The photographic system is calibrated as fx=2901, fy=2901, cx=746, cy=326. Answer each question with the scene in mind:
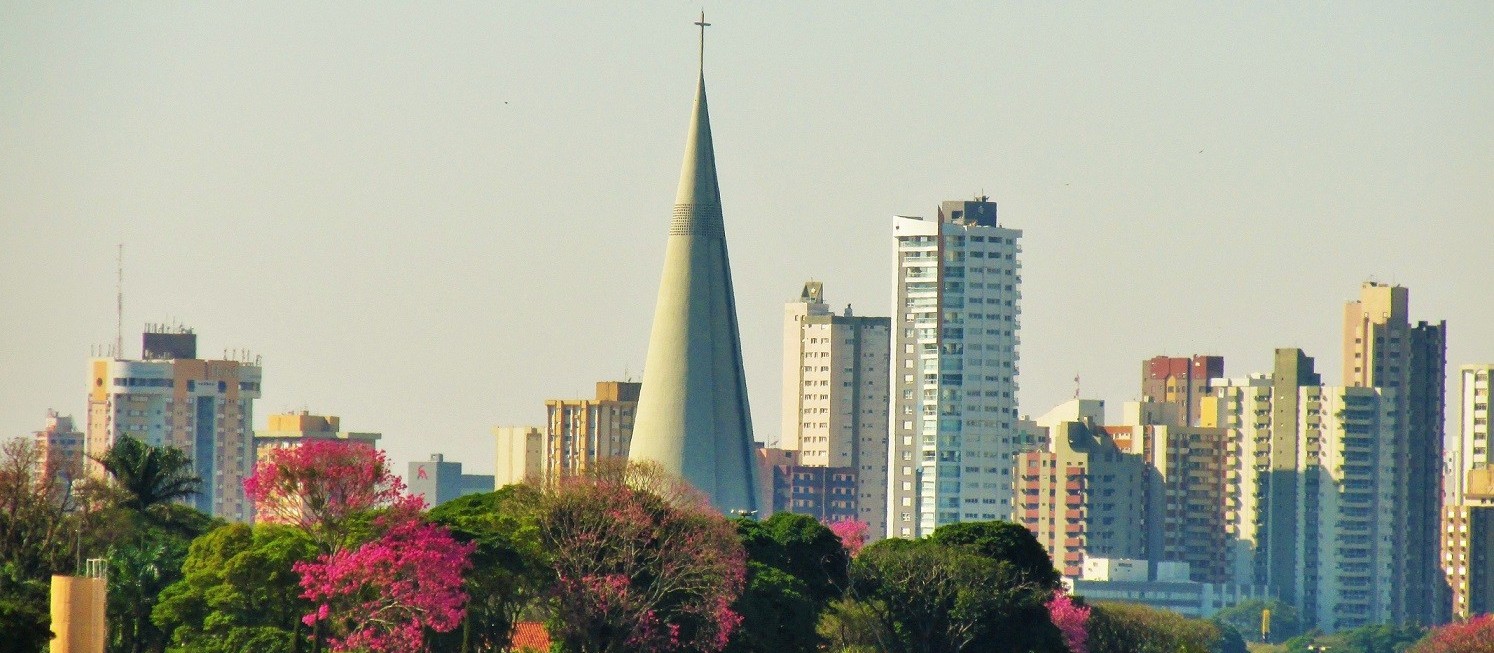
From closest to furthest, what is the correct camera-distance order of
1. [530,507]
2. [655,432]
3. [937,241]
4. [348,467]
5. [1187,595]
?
1. [348,467]
2. [530,507]
3. [655,432]
4. [937,241]
5. [1187,595]

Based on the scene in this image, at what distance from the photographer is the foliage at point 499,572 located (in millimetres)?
49531

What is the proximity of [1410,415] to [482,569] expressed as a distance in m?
108

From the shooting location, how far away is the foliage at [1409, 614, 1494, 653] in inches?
3253

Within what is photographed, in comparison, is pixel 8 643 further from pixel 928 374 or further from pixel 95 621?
pixel 928 374

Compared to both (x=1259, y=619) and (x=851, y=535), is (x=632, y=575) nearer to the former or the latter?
(x=851, y=535)

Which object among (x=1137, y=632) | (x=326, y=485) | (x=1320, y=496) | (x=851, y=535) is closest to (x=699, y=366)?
(x=1137, y=632)

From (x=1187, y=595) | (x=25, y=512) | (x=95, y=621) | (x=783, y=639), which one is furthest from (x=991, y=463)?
(x=95, y=621)

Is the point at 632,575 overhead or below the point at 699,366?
below

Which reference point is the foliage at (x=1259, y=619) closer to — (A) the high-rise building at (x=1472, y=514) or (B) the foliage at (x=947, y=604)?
(A) the high-rise building at (x=1472, y=514)

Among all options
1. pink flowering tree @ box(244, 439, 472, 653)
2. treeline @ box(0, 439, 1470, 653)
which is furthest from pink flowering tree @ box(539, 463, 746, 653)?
pink flowering tree @ box(244, 439, 472, 653)

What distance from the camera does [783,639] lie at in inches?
2192

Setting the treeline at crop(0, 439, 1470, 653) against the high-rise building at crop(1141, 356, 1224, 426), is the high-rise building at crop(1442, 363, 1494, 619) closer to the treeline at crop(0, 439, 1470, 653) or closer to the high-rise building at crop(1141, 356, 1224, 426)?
the high-rise building at crop(1141, 356, 1224, 426)

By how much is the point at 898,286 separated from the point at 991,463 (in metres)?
9.68

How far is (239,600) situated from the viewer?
154 ft
